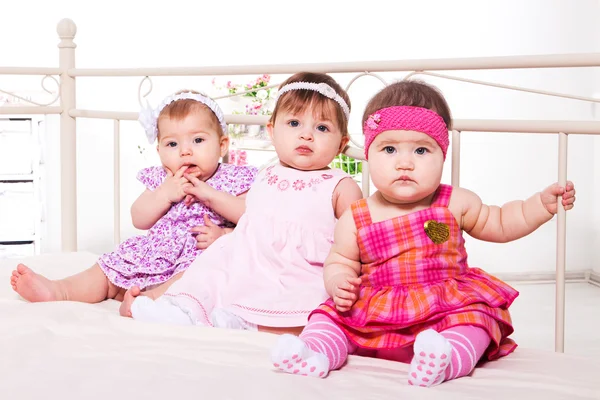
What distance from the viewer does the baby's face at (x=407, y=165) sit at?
1.35 metres

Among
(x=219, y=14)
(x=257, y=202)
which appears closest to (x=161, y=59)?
(x=219, y=14)

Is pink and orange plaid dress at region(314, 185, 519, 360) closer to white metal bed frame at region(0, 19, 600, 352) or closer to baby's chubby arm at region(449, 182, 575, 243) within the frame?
baby's chubby arm at region(449, 182, 575, 243)

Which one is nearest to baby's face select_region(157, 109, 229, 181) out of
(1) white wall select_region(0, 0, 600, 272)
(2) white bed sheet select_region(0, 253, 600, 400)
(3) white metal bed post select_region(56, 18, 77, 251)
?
(2) white bed sheet select_region(0, 253, 600, 400)

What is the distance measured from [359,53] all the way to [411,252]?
10.5 feet

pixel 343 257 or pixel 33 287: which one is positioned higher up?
pixel 343 257

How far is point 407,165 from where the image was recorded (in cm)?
134

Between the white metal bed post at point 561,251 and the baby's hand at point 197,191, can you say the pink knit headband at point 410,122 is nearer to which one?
the white metal bed post at point 561,251

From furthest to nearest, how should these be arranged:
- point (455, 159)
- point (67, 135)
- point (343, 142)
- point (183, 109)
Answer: point (67, 135), point (183, 109), point (343, 142), point (455, 159)

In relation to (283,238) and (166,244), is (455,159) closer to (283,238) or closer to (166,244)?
(283,238)

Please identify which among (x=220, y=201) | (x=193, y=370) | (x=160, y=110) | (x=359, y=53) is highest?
(x=359, y=53)

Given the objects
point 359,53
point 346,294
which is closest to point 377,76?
point 346,294

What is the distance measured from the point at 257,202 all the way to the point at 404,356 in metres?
0.52

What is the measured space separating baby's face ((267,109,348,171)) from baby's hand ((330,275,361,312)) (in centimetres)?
42

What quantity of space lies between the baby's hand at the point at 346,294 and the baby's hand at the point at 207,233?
1.80ft
